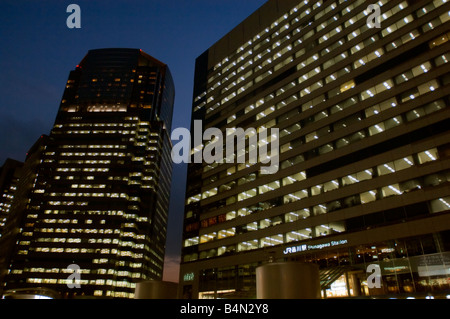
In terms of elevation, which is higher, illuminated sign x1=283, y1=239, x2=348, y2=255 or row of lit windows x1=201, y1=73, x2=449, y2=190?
row of lit windows x1=201, y1=73, x2=449, y2=190

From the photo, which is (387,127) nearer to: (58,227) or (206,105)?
(206,105)

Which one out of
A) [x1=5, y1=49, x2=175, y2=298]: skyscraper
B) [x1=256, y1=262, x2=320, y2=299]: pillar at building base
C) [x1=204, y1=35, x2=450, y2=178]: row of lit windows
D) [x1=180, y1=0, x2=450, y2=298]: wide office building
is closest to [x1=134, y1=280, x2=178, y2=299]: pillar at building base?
[x1=256, y1=262, x2=320, y2=299]: pillar at building base

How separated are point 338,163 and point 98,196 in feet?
423

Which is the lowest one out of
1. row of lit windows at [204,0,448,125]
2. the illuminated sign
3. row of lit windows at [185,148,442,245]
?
the illuminated sign

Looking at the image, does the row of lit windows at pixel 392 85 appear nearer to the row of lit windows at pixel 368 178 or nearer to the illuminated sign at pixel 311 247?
the row of lit windows at pixel 368 178

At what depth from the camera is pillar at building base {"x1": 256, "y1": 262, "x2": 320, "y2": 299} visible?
895 centimetres

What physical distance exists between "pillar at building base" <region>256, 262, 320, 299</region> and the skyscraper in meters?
140

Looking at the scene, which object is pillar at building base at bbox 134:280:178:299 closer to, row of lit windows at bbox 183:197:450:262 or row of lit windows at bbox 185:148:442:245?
row of lit windows at bbox 183:197:450:262

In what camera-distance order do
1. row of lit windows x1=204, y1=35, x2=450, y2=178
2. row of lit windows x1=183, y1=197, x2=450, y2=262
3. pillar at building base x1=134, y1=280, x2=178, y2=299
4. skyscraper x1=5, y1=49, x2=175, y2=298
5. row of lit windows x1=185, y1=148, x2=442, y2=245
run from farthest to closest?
skyscraper x1=5, y1=49, x2=175, y2=298
row of lit windows x1=204, y1=35, x2=450, y2=178
row of lit windows x1=185, y1=148, x2=442, y2=245
row of lit windows x1=183, y1=197, x2=450, y2=262
pillar at building base x1=134, y1=280, x2=178, y2=299

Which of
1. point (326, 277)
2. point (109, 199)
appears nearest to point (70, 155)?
point (109, 199)

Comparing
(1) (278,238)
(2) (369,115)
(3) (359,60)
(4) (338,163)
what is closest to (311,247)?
(1) (278,238)

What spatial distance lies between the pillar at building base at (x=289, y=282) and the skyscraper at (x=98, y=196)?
140 meters

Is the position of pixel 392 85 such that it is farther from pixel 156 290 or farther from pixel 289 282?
pixel 289 282

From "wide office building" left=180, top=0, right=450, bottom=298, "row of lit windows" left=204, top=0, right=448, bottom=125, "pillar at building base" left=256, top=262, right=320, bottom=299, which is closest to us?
"pillar at building base" left=256, top=262, right=320, bottom=299
